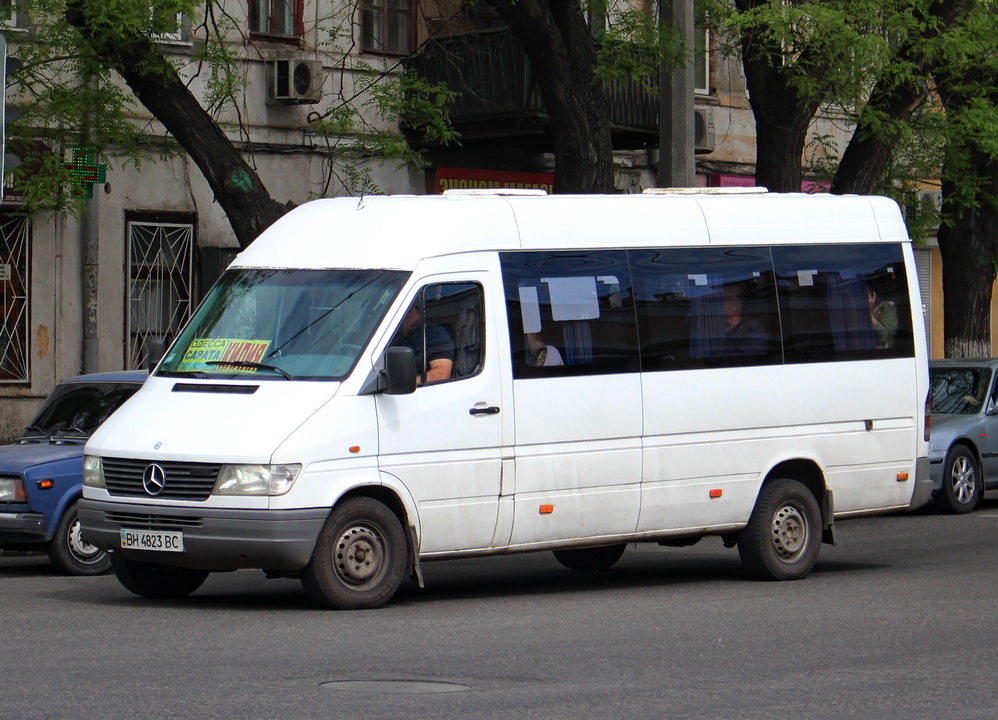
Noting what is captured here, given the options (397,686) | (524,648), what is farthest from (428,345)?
(397,686)

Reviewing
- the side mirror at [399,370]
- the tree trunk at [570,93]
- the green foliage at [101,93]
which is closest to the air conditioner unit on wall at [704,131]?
the green foliage at [101,93]

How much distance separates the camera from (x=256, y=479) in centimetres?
1023

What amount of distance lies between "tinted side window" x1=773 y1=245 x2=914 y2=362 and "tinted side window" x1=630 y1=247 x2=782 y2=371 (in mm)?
171

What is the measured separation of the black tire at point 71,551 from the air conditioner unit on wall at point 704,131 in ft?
57.1

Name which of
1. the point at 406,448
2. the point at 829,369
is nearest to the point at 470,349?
the point at 406,448

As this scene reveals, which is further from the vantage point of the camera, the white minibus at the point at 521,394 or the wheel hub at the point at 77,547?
the wheel hub at the point at 77,547

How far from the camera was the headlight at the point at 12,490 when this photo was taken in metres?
13.2

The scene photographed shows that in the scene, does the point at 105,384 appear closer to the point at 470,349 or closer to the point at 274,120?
the point at 470,349

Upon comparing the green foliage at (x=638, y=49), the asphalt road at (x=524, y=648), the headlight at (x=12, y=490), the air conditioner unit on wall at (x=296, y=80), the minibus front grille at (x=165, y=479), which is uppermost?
the air conditioner unit on wall at (x=296, y=80)

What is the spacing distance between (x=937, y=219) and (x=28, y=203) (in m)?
12.2

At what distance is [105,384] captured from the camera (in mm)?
14219

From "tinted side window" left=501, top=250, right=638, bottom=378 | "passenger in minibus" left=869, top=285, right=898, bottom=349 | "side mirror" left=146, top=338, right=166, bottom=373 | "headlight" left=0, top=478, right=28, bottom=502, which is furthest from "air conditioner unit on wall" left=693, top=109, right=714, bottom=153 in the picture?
"side mirror" left=146, top=338, right=166, bottom=373

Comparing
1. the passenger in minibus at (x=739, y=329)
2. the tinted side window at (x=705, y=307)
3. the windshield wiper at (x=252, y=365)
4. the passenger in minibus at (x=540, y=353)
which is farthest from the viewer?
the passenger in minibus at (x=739, y=329)

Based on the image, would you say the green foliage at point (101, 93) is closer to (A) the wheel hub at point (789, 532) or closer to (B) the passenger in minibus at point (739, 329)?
(B) the passenger in minibus at point (739, 329)
